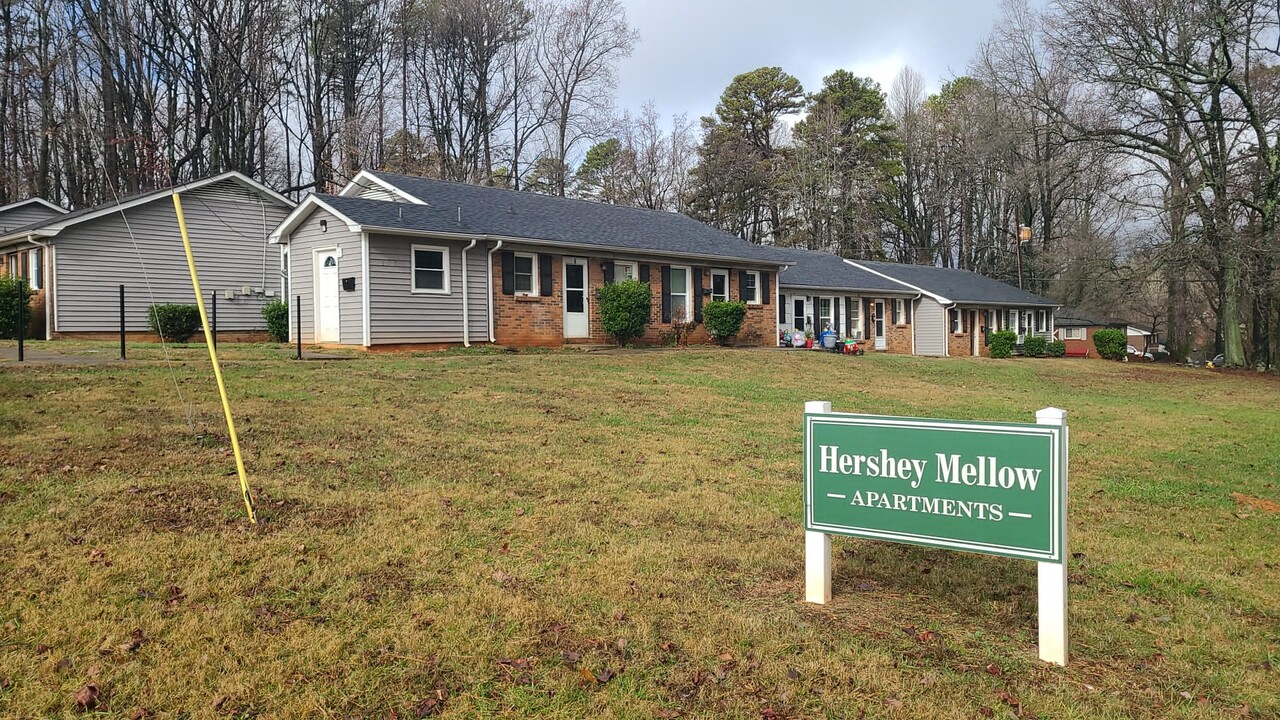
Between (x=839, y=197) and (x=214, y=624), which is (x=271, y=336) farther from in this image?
(x=839, y=197)

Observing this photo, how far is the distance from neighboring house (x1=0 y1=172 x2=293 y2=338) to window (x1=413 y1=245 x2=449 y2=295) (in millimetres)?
6394

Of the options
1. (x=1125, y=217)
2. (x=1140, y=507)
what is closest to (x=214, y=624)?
(x=1140, y=507)

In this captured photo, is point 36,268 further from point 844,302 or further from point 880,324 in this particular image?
point 880,324

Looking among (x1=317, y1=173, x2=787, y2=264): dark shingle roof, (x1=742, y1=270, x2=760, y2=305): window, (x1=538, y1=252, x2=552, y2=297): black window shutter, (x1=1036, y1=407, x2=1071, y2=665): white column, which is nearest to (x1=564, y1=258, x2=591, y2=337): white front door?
(x1=538, y1=252, x2=552, y2=297): black window shutter

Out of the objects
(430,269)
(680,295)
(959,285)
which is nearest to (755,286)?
(680,295)

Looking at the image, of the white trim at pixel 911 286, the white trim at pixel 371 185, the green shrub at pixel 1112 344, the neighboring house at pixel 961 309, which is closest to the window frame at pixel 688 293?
the white trim at pixel 371 185

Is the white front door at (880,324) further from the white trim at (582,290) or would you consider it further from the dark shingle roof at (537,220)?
the white trim at (582,290)

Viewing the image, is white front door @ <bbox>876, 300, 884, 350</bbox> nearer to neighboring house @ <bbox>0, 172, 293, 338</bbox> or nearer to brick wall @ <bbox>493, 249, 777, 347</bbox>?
brick wall @ <bbox>493, 249, 777, 347</bbox>

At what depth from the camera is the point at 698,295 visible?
23.2 metres

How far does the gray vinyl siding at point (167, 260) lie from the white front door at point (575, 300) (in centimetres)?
955

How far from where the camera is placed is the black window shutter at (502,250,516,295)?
1922 cm

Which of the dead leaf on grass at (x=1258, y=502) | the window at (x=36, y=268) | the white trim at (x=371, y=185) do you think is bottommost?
the dead leaf on grass at (x=1258, y=502)

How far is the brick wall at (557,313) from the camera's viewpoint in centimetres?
1920

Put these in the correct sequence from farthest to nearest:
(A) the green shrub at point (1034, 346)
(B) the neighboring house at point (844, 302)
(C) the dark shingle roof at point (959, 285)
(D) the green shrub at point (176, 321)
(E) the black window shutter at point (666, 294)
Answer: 1. (C) the dark shingle roof at point (959, 285)
2. (A) the green shrub at point (1034, 346)
3. (B) the neighboring house at point (844, 302)
4. (E) the black window shutter at point (666, 294)
5. (D) the green shrub at point (176, 321)
